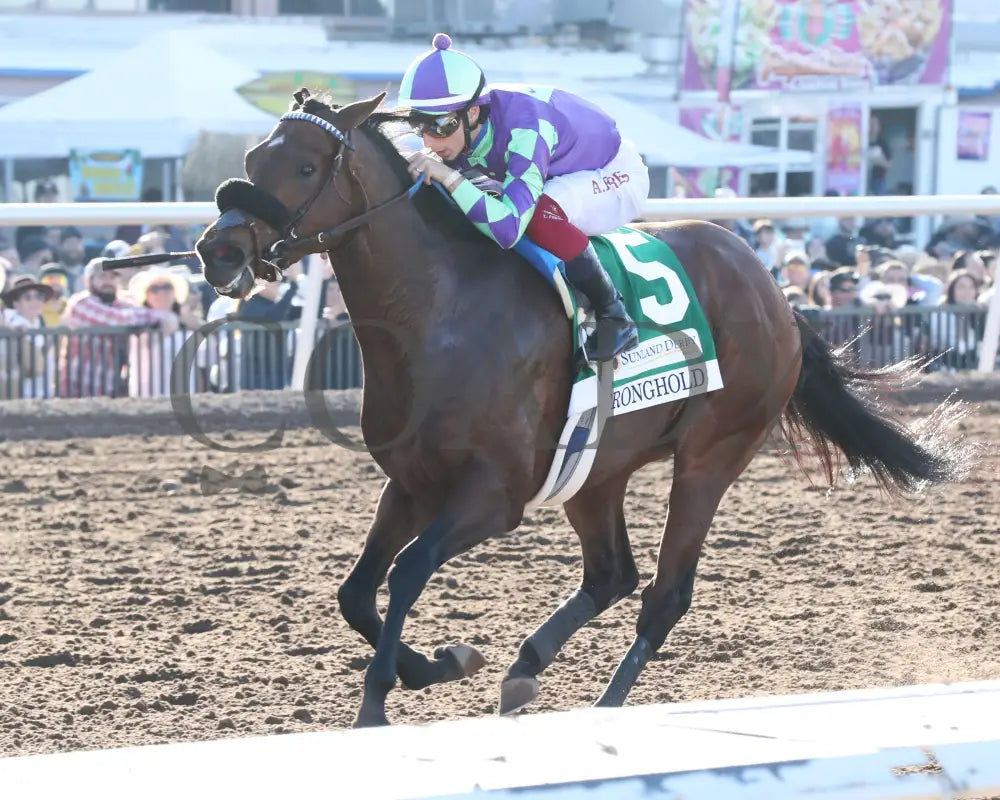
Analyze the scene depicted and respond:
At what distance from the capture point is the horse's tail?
4473mm

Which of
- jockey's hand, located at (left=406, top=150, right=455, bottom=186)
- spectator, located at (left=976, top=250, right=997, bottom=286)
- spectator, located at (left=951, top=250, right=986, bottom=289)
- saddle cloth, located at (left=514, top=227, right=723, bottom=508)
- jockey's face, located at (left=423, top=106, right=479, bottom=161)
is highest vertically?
jockey's face, located at (left=423, top=106, right=479, bottom=161)

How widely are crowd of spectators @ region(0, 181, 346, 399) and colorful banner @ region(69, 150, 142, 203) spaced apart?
6.17 m

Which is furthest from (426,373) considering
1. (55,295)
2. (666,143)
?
(666,143)

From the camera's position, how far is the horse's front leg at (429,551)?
3.18 metres

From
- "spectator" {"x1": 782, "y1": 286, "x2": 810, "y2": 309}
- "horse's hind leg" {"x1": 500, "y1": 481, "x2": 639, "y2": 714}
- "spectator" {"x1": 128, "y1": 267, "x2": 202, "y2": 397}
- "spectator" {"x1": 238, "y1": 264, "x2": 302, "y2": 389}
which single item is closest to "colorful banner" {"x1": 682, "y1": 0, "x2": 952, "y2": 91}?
"spectator" {"x1": 782, "y1": 286, "x2": 810, "y2": 309}

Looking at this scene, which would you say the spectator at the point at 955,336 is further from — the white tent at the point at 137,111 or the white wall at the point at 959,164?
the white wall at the point at 959,164

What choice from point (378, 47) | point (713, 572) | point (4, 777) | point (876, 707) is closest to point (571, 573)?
point (713, 572)

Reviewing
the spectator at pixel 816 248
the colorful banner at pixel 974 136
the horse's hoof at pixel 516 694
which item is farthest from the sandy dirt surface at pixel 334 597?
the colorful banner at pixel 974 136

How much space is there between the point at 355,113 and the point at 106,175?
38.6 ft

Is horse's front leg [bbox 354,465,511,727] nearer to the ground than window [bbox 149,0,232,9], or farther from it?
nearer to the ground

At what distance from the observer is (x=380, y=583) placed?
3.50m

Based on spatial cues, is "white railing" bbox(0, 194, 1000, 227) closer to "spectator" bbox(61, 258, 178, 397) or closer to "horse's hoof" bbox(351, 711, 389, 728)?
"spectator" bbox(61, 258, 178, 397)

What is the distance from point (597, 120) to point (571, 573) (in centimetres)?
182

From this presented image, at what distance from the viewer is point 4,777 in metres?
1.57
